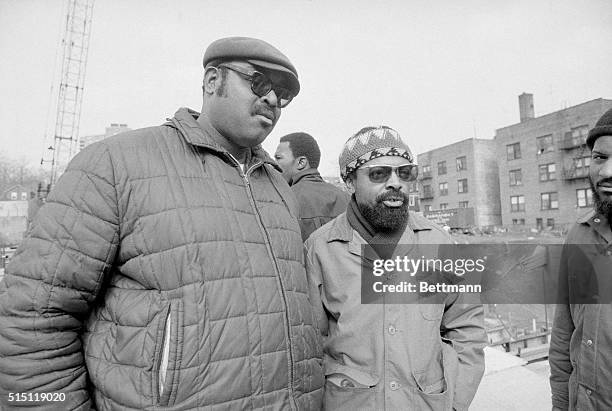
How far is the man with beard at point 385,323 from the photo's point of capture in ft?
6.46

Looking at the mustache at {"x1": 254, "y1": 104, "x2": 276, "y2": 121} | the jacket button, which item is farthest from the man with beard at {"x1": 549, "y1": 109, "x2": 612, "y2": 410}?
the mustache at {"x1": 254, "y1": 104, "x2": 276, "y2": 121}

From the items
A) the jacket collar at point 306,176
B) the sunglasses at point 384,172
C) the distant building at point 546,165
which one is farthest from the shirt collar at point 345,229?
the distant building at point 546,165

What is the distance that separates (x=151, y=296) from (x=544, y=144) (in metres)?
34.6

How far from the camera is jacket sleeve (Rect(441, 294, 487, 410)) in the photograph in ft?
6.55

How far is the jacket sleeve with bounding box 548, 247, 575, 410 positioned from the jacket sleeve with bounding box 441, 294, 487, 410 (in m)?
0.61

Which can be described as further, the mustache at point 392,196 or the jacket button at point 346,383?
the mustache at point 392,196

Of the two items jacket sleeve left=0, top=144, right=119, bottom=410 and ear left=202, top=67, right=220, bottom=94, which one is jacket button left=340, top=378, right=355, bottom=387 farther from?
ear left=202, top=67, right=220, bottom=94

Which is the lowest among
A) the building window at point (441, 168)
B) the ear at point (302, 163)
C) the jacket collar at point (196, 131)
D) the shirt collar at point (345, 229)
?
the shirt collar at point (345, 229)

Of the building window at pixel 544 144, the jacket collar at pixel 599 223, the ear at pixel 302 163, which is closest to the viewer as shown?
the jacket collar at pixel 599 223

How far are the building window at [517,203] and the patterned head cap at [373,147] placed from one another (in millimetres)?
33032

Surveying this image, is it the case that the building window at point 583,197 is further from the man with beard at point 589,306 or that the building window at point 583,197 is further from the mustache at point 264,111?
the mustache at point 264,111

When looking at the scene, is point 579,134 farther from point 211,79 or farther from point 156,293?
point 156,293

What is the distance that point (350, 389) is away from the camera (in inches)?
78.1

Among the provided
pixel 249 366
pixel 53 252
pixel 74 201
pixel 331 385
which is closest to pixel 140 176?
pixel 74 201
